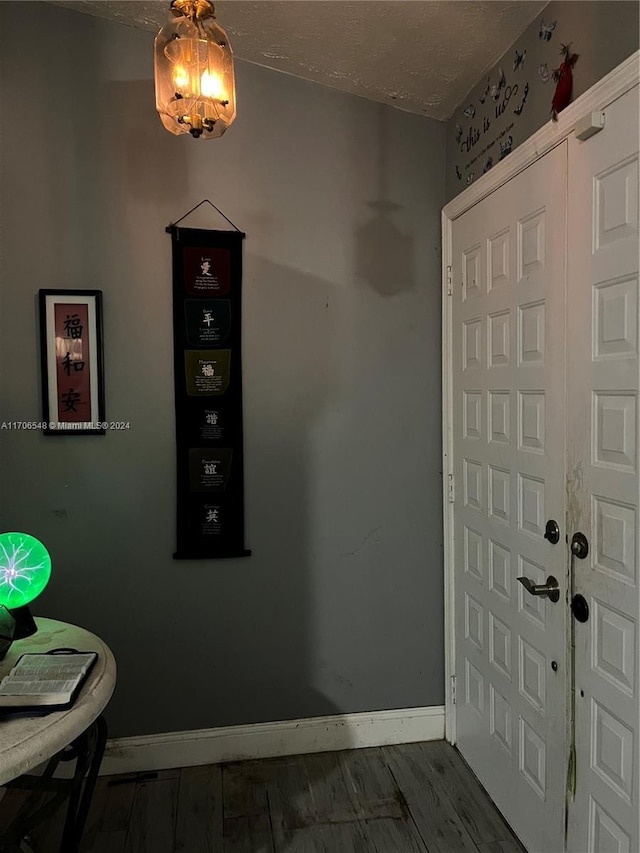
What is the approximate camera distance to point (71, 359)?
212 centimetres

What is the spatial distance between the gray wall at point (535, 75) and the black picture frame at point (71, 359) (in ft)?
4.72

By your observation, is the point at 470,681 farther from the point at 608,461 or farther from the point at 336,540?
the point at 608,461

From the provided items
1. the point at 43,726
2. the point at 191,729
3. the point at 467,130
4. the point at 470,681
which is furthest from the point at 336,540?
the point at 467,130

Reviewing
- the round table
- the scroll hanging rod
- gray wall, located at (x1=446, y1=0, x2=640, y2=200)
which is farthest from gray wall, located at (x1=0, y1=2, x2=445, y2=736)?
the round table

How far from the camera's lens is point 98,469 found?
2180mm

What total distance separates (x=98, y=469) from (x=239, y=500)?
0.53m

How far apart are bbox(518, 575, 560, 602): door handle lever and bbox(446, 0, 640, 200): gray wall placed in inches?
51.4

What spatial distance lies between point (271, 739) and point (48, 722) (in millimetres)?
1384

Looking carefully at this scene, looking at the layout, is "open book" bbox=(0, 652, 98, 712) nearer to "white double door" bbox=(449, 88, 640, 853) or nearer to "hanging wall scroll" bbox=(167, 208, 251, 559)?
"hanging wall scroll" bbox=(167, 208, 251, 559)

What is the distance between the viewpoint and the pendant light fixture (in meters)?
1.36

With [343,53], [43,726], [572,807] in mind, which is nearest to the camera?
[43,726]

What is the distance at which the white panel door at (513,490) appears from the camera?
1.66 meters

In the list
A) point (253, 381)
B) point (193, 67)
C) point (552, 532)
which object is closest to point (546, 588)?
point (552, 532)

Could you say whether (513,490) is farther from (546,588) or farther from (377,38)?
(377,38)
